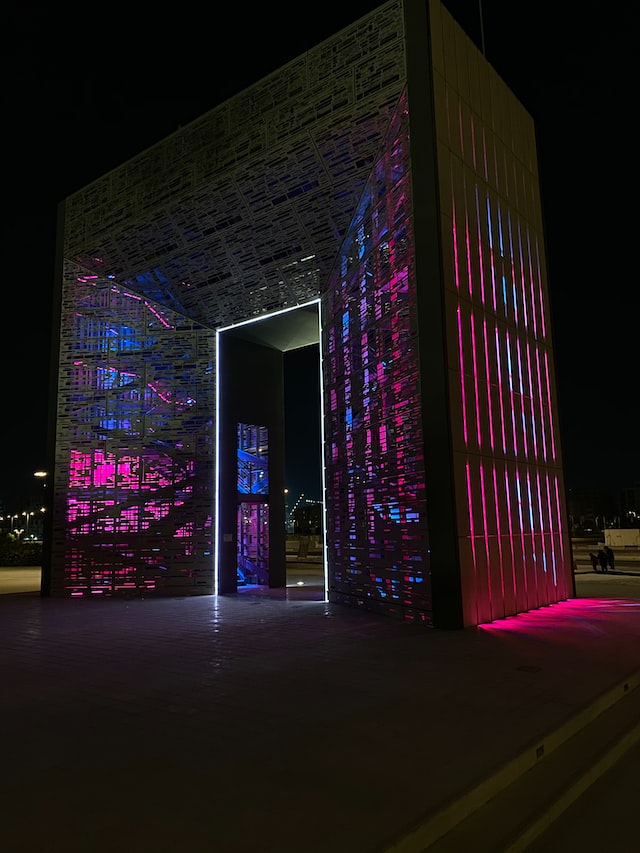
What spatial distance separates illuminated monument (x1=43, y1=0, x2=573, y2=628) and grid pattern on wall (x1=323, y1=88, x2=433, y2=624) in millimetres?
55

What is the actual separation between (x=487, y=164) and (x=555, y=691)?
32.7 ft

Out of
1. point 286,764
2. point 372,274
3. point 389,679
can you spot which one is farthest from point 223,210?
point 286,764

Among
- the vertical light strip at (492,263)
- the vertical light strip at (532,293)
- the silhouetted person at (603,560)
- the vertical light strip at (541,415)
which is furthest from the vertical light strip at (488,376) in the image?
the silhouetted person at (603,560)

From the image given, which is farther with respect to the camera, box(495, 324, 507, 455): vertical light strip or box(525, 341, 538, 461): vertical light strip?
box(525, 341, 538, 461): vertical light strip

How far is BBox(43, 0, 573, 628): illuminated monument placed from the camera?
10.5 m

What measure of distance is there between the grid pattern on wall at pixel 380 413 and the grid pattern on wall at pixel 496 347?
2.43 feet

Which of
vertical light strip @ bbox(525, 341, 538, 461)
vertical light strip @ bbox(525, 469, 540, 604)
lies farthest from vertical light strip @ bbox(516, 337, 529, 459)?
vertical light strip @ bbox(525, 469, 540, 604)

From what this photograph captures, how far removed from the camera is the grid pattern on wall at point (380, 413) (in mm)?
10531

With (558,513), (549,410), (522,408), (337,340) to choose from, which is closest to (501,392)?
(522,408)

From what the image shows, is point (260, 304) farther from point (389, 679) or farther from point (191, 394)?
point (389, 679)

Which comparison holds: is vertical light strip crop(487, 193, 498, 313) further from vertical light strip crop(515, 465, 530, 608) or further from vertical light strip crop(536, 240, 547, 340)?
vertical light strip crop(515, 465, 530, 608)

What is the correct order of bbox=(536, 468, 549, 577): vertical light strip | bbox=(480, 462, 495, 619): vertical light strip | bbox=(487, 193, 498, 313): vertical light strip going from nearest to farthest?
bbox=(480, 462, 495, 619): vertical light strip, bbox=(487, 193, 498, 313): vertical light strip, bbox=(536, 468, 549, 577): vertical light strip

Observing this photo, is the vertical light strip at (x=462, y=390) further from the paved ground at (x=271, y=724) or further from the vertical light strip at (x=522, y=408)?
the paved ground at (x=271, y=724)

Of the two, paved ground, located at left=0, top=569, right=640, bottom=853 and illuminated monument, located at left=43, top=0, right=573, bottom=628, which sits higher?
illuminated monument, located at left=43, top=0, right=573, bottom=628
